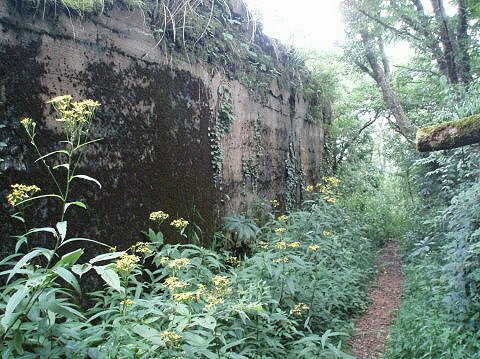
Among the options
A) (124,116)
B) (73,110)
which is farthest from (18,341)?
(124,116)

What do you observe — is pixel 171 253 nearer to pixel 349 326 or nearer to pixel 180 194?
pixel 180 194

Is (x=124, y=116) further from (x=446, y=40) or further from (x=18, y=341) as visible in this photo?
(x=446, y=40)

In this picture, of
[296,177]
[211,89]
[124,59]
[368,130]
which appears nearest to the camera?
[124,59]

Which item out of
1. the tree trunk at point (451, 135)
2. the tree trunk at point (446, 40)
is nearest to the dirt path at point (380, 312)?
the tree trunk at point (451, 135)

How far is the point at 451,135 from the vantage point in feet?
11.3

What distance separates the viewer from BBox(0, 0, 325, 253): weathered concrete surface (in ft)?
9.64

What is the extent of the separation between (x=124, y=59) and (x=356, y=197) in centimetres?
761

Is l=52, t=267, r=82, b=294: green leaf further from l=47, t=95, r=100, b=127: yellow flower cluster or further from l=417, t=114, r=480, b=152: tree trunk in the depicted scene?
l=417, t=114, r=480, b=152: tree trunk

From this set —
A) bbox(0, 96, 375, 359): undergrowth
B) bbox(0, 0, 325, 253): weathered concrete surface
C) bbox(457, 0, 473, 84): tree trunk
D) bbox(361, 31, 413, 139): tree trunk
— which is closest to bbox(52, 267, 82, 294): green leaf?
bbox(0, 96, 375, 359): undergrowth

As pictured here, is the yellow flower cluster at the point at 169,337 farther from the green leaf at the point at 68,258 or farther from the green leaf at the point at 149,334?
the green leaf at the point at 68,258

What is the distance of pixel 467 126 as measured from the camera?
335cm

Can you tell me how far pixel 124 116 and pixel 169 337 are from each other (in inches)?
92.2

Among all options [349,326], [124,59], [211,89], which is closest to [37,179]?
[124,59]

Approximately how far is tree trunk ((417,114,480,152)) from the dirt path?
6.51 feet
